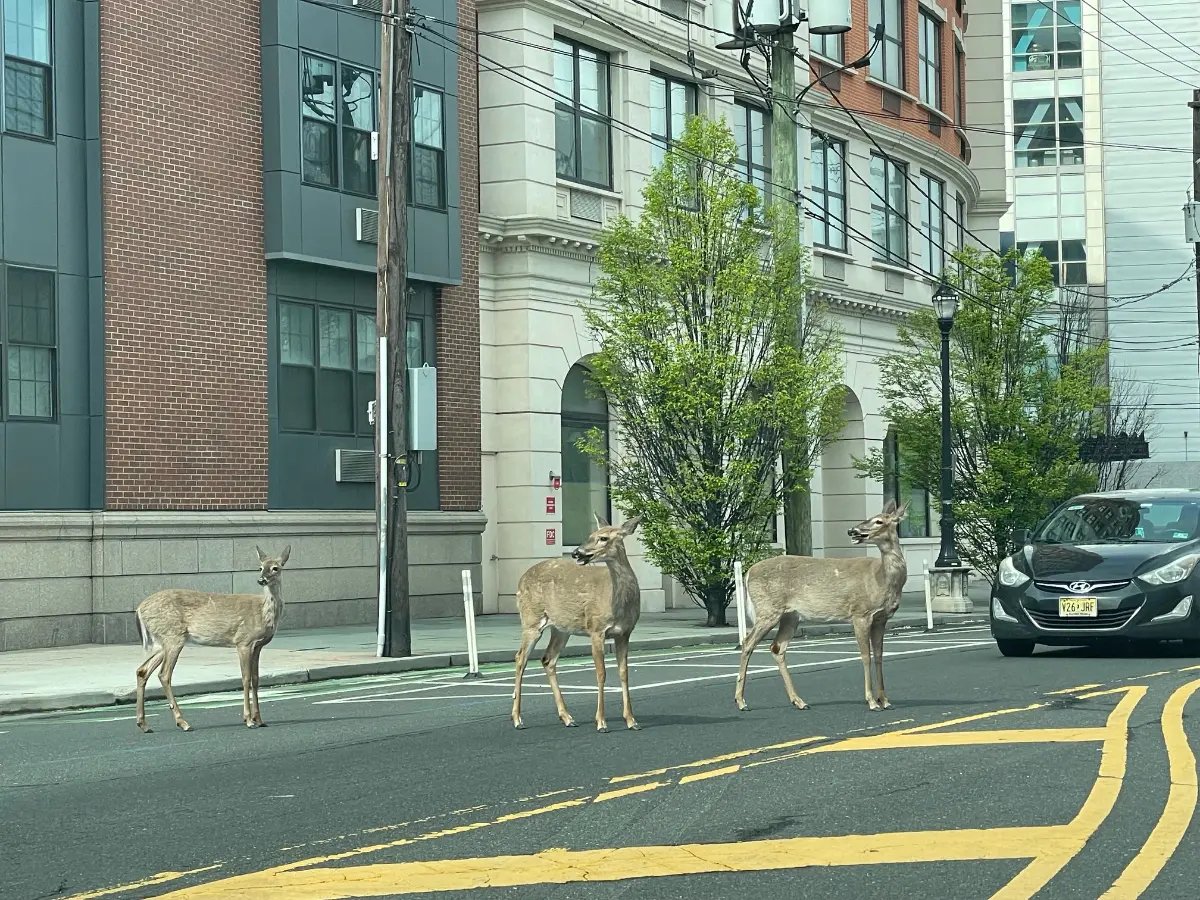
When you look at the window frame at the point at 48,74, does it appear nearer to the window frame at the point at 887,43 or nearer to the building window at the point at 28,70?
the building window at the point at 28,70

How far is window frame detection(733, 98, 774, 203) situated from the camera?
34156 millimetres

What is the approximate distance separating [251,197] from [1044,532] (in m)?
11.9

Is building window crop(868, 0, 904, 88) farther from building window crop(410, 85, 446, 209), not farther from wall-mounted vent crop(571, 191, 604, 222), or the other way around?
building window crop(410, 85, 446, 209)

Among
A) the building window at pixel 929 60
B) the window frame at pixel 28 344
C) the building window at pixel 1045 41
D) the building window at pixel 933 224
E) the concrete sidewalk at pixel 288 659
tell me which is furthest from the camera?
the building window at pixel 1045 41

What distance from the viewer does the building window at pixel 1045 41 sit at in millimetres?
77875

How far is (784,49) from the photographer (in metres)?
25.7

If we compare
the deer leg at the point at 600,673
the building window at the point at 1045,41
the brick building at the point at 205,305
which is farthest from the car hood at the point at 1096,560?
the building window at the point at 1045,41

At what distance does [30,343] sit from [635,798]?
14967mm

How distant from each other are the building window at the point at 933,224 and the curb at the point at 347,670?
18303mm

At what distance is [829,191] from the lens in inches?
1492

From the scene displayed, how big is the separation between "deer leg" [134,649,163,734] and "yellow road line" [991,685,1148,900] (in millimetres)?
6789

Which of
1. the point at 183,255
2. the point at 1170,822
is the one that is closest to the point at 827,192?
the point at 183,255

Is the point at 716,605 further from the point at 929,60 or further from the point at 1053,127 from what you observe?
the point at 1053,127

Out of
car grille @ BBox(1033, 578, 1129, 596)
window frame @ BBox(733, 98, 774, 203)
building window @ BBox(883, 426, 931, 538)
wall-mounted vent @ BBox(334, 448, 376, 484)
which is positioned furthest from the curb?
window frame @ BBox(733, 98, 774, 203)
